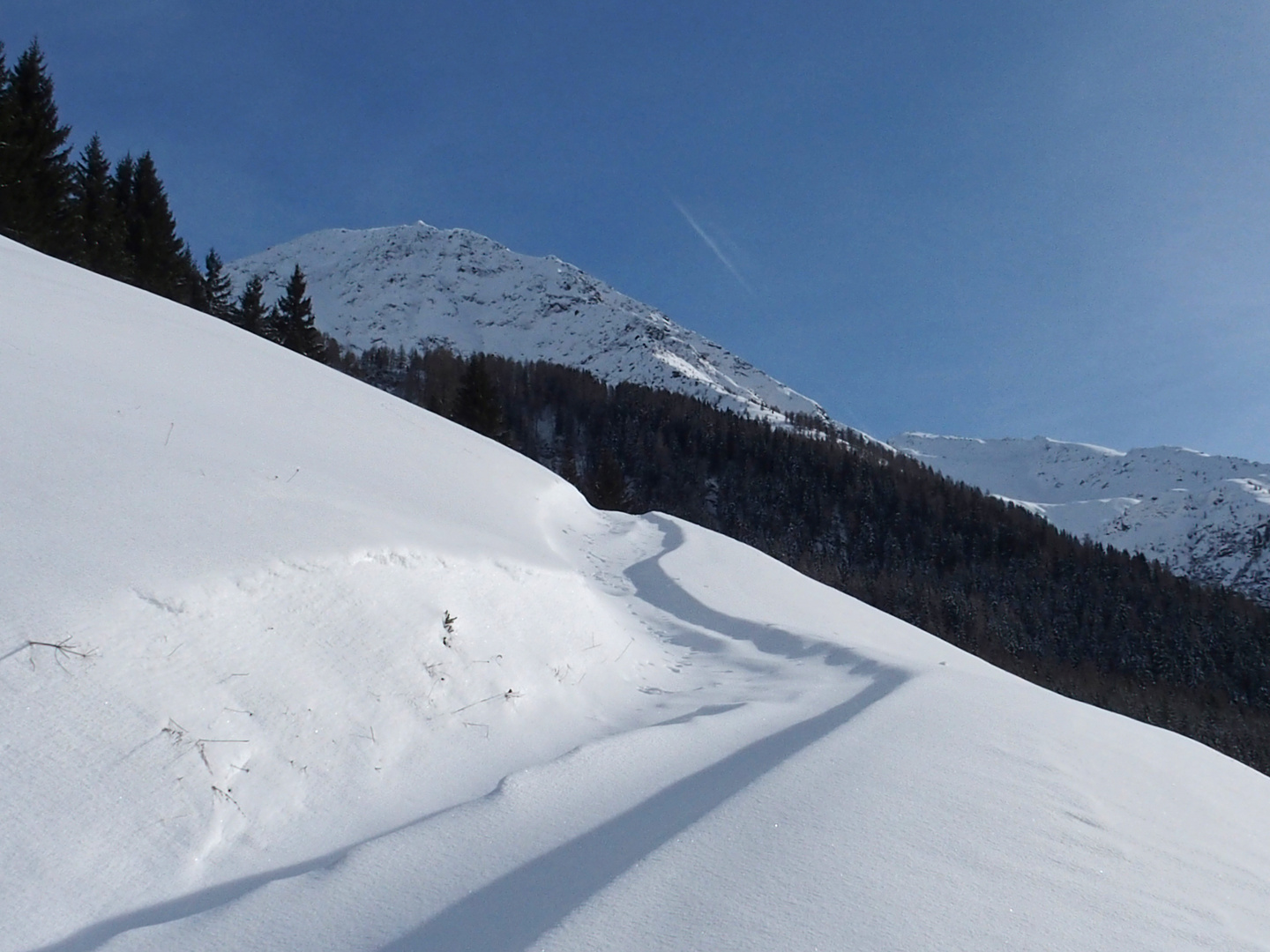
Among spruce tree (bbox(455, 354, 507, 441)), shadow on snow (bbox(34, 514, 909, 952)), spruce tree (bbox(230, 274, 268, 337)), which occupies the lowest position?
shadow on snow (bbox(34, 514, 909, 952))

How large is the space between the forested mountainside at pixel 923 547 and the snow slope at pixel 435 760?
66082 millimetres

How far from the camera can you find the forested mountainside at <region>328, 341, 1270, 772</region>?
262 feet

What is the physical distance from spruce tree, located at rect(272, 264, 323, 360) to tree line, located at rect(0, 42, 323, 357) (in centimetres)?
5

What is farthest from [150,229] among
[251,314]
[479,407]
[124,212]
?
[479,407]

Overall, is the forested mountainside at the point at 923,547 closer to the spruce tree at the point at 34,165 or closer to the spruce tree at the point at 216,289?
the spruce tree at the point at 216,289

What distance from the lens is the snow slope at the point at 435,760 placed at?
2.58 m

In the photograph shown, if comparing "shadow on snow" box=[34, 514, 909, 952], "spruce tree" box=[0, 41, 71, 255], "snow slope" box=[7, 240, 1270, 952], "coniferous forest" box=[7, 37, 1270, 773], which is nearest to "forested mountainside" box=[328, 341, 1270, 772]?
"coniferous forest" box=[7, 37, 1270, 773]

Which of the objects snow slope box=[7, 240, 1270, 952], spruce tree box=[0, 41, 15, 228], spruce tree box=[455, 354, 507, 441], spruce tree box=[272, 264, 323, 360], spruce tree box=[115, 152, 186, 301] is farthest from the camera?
spruce tree box=[272, 264, 323, 360]

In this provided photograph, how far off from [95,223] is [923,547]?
103452mm

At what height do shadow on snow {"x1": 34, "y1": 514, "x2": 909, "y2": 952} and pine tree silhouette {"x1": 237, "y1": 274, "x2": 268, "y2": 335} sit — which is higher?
pine tree silhouette {"x1": 237, "y1": 274, "x2": 268, "y2": 335}

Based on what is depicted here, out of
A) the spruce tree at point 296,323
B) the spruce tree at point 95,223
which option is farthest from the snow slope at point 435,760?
the spruce tree at point 296,323

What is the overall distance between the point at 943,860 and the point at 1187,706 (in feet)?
300

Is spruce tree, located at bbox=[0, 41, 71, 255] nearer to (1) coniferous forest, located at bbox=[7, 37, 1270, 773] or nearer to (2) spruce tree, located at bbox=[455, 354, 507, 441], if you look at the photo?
Answer: (1) coniferous forest, located at bbox=[7, 37, 1270, 773]

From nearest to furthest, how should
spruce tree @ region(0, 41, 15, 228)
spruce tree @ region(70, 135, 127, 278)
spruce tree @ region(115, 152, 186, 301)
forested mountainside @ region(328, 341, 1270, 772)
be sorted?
spruce tree @ region(0, 41, 15, 228), spruce tree @ region(70, 135, 127, 278), spruce tree @ region(115, 152, 186, 301), forested mountainside @ region(328, 341, 1270, 772)
